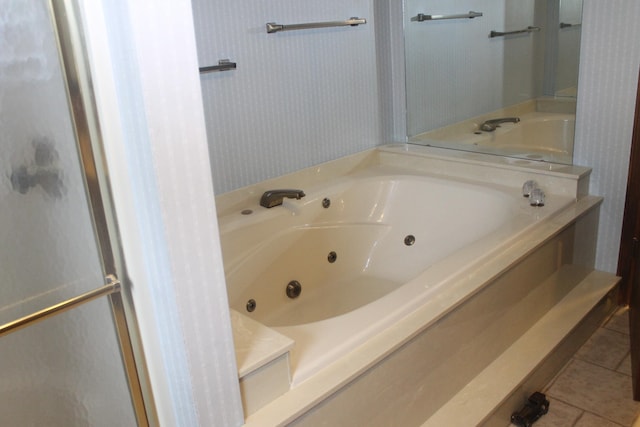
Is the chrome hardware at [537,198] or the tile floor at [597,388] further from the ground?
the chrome hardware at [537,198]

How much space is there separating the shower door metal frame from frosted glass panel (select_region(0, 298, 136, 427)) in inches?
0.8

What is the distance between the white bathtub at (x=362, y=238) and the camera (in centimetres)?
212

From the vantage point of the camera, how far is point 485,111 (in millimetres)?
2848

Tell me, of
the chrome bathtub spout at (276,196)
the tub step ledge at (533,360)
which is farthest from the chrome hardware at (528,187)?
the chrome bathtub spout at (276,196)

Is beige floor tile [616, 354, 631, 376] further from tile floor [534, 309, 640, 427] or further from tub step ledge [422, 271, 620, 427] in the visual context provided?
tub step ledge [422, 271, 620, 427]

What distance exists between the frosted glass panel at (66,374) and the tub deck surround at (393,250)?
1.00 feet

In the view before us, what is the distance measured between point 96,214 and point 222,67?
121 cm

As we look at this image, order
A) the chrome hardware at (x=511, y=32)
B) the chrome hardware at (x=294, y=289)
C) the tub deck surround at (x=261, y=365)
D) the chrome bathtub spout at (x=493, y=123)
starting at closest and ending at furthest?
1. the tub deck surround at (x=261, y=365)
2. the chrome hardware at (x=294, y=289)
3. the chrome hardware at (x=511, y=32)
4. the chrome bathtub spout at (x=493, y=123)

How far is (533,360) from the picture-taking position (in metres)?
1.91

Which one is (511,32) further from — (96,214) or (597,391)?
(96,214)

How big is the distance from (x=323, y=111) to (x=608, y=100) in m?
1.18

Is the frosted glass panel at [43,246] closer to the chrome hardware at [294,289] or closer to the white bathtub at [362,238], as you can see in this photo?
the white bathtub at [362,238]

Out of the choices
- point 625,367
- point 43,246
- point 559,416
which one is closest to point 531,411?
point 559,416

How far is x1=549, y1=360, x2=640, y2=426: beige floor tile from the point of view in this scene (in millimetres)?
1880
